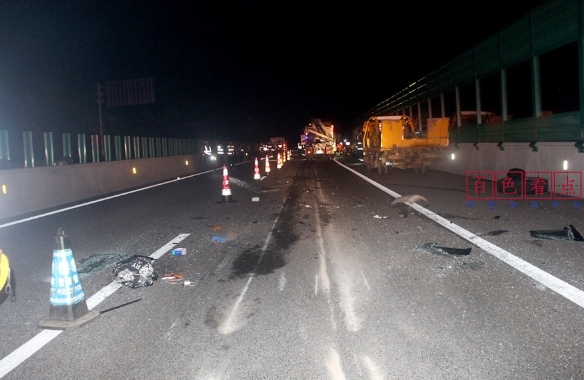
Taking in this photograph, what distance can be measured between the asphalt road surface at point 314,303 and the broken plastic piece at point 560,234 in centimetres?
23

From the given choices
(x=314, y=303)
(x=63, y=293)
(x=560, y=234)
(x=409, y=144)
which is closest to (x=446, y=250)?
(x=560, y=234)

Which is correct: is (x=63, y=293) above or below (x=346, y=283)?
above

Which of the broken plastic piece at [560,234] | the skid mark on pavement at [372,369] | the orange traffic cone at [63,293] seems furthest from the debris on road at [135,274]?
the broken plastic piece at [560,234]

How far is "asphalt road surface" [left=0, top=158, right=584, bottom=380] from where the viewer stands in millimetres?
4586

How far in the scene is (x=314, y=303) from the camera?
618 cm

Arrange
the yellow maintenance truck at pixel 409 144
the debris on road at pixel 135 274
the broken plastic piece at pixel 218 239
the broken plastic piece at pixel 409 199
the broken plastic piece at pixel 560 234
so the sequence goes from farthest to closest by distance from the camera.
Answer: the yellow maintenance truck at pixel 409 144 → the broken plastic piece at pixel 409 199 → the broken plastic piece at pixel 218 239 → the broken plastic piece at pixel 560 234 → the debris on road at pixel 135 274

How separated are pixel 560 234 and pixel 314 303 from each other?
565 cm

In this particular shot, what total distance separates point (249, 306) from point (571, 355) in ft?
10.3

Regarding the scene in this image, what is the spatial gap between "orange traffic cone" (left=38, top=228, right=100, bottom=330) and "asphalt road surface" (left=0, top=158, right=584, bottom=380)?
0.49ft

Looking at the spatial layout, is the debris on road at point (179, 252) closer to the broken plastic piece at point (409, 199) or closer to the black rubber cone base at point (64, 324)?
the black rubber cone base at point (64, 324)

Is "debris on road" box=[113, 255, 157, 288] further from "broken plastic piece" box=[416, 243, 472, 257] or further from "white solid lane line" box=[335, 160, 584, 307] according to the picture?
"white solid lane line" box=[335, 160, 584, 307]

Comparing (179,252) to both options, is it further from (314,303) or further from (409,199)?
(409,199)

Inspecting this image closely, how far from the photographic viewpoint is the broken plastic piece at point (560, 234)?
31.0 feet

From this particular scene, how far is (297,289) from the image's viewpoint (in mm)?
6773
